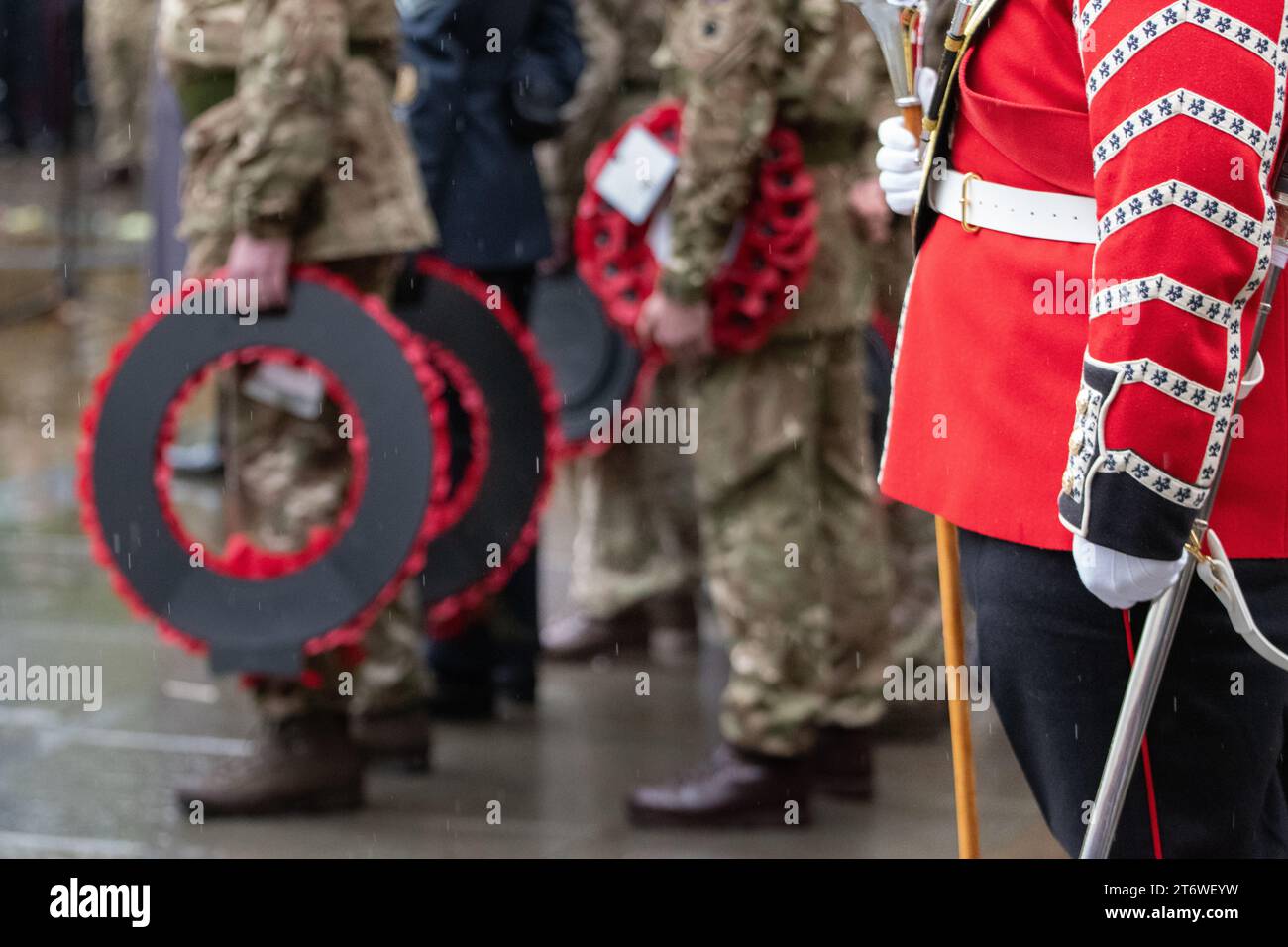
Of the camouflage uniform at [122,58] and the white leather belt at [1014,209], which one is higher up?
the camouflage uniform at [122,58]

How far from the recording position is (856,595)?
14.4ft

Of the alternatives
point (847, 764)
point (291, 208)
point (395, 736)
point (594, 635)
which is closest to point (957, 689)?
point (847, 764)

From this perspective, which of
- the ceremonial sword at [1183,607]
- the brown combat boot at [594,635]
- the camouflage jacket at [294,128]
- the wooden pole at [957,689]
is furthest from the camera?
the brown combat boot at [594,635]

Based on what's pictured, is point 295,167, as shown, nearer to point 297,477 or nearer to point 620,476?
point 297,477

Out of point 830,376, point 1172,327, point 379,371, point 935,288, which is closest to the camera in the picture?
point 1172,327

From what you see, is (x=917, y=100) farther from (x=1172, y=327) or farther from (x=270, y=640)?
(x=270, y=640)

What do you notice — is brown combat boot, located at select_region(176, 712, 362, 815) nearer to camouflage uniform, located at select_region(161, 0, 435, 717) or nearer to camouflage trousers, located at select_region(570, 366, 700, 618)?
camouflage uniform, located at select_region(161, 0, 435, 717)

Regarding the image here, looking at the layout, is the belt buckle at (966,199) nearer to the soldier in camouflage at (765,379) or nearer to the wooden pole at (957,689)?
the wooden pole at (957,689)

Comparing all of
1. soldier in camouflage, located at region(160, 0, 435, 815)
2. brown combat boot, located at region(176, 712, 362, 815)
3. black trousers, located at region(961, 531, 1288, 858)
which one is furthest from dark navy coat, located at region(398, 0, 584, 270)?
black trousers, located at region(961, 531, 1288, 858)

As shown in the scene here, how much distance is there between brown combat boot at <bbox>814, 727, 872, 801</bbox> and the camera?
4.32 m

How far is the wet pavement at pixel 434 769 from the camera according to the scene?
403cm

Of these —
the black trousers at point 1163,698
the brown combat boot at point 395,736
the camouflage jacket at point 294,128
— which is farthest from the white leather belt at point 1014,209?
the brown combat boot at point 395,736

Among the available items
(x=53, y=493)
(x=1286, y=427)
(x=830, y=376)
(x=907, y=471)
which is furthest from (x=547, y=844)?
(x=53, y=493)

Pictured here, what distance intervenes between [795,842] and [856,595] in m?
0.63
